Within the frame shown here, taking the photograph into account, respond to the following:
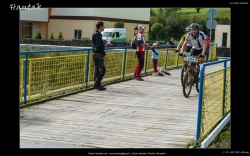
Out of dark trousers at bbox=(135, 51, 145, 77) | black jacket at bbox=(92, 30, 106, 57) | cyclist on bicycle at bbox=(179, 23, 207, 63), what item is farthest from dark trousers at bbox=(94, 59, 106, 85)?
dark trousers at bbox=(135, 51, 145, 77)

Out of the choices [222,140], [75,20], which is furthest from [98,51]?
[75,20]

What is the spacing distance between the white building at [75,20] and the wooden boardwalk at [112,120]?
36.7 m

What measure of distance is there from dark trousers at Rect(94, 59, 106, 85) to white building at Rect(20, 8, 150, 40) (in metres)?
35.6

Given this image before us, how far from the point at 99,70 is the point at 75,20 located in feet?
128

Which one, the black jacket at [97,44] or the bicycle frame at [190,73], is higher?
the black jacket at [97,44]

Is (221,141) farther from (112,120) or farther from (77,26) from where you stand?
(77,26)

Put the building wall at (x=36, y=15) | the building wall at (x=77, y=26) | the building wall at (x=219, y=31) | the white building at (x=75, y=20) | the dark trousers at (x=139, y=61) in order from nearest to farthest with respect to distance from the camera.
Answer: the dark trousers at (x=139, y=61), the building wall at (x=219, y=31), the white building at (x=75, y=20), the building wall at (x=77, y=26), the building wall at (x=36, y=15)

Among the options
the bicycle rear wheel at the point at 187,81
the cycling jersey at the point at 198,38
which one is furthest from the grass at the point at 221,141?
the cycling jersey at the point at 198,38

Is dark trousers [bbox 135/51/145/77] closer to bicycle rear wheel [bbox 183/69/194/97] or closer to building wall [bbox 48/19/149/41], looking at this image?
bicycle rear wheel [bbox 183/69/194/97]

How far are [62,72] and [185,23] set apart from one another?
120ft

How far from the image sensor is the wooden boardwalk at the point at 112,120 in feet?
23.0
